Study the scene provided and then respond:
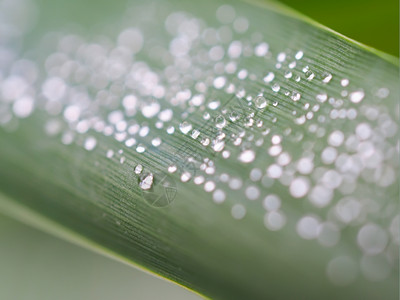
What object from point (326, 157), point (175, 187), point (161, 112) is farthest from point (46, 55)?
point (326, 157)

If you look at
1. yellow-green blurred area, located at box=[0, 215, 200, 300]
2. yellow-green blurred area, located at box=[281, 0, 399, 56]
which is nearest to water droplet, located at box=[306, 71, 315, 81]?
yellow-green blurred area, located at box=[281, 0, 399, 56]

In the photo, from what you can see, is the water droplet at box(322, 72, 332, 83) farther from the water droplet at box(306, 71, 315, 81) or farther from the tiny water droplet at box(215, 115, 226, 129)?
the tiny water droplet at box(215, 115, 226, 129)

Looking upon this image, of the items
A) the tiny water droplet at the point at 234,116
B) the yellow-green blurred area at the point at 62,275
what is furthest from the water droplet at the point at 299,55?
the yellow-green blurred area at the point at 62,275

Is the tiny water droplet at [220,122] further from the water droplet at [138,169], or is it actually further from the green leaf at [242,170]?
the water droplet at [138,169]

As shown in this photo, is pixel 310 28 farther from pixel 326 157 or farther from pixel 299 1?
pixel 299 1

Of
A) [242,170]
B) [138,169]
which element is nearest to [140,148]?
[138,169]
